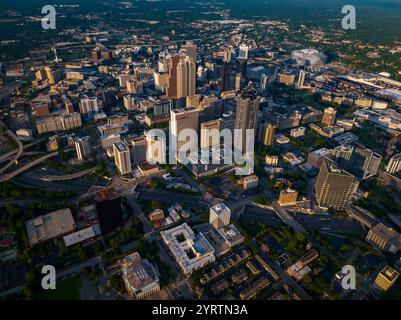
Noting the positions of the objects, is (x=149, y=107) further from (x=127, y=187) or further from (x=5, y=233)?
(x=5, y=233)

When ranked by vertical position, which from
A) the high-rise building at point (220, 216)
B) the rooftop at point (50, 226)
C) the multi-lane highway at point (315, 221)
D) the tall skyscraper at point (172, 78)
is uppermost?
the tall skyscraper at point (172, 78)

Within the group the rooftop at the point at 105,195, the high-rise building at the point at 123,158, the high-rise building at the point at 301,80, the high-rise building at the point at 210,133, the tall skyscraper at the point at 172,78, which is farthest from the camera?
the high-rise building at the point at 301,80

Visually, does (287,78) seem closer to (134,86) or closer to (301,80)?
(301,80)

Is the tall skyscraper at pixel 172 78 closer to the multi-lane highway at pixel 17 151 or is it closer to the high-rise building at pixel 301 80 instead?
the multi-lane highway at pixel 17 151

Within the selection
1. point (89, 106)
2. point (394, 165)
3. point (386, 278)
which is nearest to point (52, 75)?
point (89, 106)

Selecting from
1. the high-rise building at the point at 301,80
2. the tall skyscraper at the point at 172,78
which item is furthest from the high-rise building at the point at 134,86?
the high-rise building at the point at 301,80

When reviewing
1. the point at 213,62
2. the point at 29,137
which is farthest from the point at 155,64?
the point at 29,137

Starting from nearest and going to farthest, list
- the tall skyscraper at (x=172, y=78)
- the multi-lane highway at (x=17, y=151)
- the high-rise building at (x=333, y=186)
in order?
1. the high-rise building at (x=333, y=186)
2. the multi-lane highway at (x=17, y=151)
3. the tall skyscraper at (x=172, y=78)
